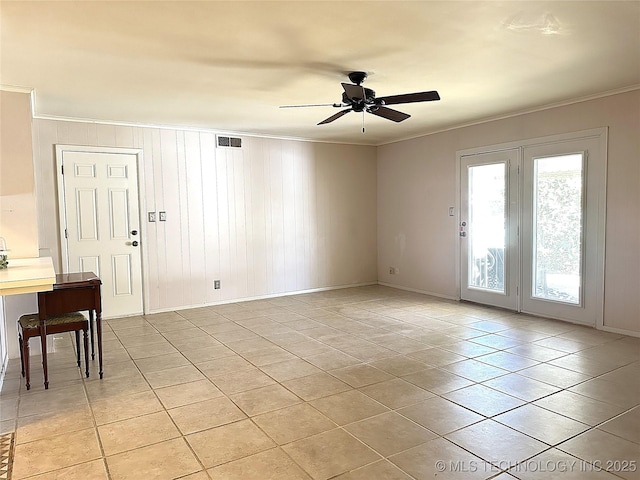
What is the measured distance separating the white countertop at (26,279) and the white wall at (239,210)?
241cm

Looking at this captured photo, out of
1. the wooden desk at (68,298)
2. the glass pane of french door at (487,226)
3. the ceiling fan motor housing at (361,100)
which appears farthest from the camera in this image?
the glass pane of french door at (487,226)

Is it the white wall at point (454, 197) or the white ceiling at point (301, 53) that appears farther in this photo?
the white wall at point (454, 197)

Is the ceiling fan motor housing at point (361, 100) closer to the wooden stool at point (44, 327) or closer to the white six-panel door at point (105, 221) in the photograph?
the wooden stool at point (44, 327)

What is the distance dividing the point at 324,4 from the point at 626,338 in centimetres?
422

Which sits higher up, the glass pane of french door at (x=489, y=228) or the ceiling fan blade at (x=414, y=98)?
the ceiling fan blade at (x=414, y=98)

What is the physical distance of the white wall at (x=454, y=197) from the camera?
14.5ft

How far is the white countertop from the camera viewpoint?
8.33 ft

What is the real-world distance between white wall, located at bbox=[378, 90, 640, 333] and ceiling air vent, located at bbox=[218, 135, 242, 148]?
2.54m

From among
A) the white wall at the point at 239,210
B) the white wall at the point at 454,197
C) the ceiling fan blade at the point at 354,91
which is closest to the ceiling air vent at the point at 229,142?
the white wall at the point at 239,210

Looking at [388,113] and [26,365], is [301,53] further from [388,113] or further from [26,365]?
[26,365]

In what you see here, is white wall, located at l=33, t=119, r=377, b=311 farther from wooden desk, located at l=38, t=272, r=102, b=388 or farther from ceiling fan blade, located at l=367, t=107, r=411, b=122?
ceiling fan blade, located at l=367, t=107, r=411, b=122

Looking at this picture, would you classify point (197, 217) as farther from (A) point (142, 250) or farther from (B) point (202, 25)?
(B) point (202, 25)

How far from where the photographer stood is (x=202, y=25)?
2.70 meters

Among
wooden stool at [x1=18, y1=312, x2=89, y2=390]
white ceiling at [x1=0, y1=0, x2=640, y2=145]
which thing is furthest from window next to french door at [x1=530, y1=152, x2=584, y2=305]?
wooden stool at [x1=18, y1=312, x2=89, y2=390]
